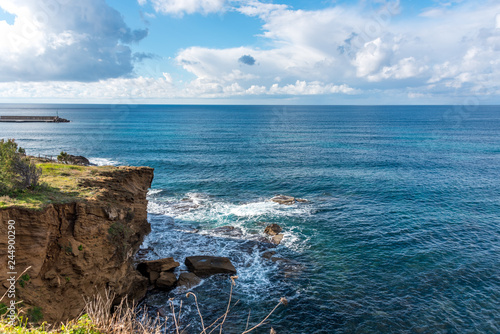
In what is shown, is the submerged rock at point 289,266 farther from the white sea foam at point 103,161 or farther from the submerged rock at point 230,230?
the white sea foam at point 103,161

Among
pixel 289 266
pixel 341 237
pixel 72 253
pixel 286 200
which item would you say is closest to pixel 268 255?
pixel 289 266

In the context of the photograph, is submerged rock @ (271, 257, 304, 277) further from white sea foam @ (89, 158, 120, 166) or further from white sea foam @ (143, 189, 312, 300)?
white sea foam @ (89, 158, 120, 166)

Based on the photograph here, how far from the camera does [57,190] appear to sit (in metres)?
25.3

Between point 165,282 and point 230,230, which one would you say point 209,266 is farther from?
point 230,230

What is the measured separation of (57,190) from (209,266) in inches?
630

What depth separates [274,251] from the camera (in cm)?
3569

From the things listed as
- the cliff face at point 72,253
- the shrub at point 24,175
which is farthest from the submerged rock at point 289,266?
the shrub at point 24,175

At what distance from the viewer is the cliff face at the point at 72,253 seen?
65.9ft

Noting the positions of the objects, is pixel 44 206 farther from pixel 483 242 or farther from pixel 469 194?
pixel 469 194

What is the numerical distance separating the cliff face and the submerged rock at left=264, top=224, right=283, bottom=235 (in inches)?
670

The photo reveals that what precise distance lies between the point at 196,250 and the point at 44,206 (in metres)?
18.1

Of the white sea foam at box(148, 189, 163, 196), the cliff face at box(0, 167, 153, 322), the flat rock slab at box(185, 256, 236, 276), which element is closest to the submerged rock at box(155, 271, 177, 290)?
the cliff face at box(0, 167, 153, 322)

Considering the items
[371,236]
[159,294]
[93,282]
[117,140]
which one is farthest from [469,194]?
[117,140]

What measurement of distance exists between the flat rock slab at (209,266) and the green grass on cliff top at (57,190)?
12212 millimetres
